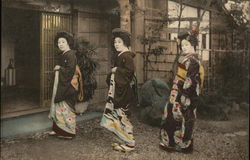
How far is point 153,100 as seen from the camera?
682 cm

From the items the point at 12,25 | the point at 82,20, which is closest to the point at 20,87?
the point at 12,25

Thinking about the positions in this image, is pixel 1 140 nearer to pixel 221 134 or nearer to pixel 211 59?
pixel 221 134

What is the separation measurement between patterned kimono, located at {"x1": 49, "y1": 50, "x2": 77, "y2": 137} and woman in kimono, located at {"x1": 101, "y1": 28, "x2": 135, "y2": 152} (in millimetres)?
813

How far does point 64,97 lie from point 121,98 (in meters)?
1.13

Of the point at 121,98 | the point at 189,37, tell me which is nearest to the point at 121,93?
the point at 121,98

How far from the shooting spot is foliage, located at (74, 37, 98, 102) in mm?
7418

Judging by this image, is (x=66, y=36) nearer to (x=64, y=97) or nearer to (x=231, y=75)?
(x=64, y=97)

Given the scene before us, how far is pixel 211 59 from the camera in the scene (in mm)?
8758

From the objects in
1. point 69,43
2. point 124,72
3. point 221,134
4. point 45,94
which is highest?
point 69,43

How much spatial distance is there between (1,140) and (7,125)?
837 mm

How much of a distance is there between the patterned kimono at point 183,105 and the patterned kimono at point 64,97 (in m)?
1.67

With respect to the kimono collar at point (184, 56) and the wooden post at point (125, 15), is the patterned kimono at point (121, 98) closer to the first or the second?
the kimono collar at point (184, 56)

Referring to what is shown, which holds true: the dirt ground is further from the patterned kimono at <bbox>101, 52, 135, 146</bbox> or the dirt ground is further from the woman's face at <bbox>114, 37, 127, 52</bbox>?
the woman's face at <bbox>114, 37, 127, 52</bbox>

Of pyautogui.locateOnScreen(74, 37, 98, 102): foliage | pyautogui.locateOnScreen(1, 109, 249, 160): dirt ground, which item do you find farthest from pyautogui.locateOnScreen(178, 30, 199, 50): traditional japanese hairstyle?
pyautogui.locateOnScreen(74, 37, 98, 102): foliage
